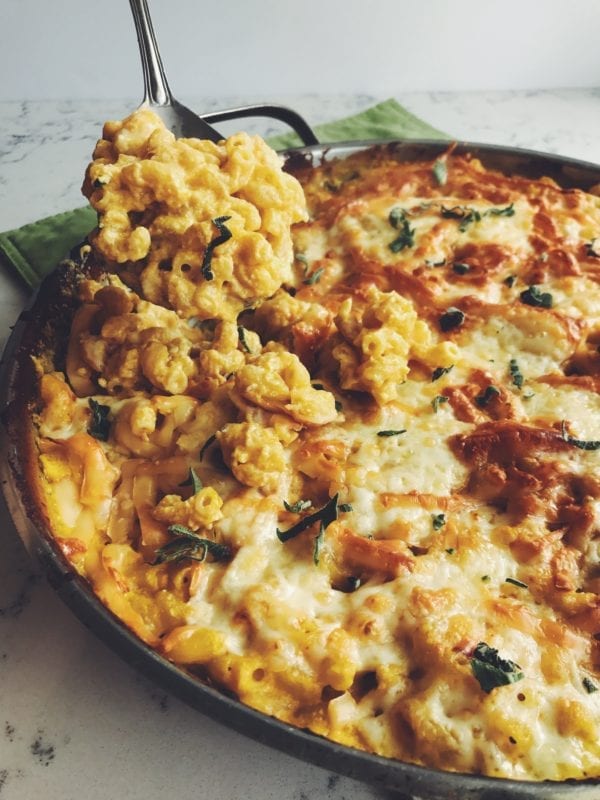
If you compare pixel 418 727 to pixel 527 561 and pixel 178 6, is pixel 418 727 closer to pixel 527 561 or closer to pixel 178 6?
pixel 527 561

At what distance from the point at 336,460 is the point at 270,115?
158 cm

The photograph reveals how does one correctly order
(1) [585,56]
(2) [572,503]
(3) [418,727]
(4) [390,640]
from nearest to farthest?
(3) [418,727] < (4) [390,640] < (2) [572,503] < (1) [585,56]

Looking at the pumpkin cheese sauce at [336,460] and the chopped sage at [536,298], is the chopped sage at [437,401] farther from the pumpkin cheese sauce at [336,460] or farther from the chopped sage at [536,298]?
the chopped sage at [536,298]

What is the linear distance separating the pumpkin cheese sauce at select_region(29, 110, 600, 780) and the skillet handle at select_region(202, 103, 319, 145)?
0.65m

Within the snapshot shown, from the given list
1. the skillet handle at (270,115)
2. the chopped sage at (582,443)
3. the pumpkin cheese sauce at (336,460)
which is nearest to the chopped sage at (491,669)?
the pumpkin cheese sauce at (336,460)

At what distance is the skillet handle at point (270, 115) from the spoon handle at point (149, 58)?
165 millimetres

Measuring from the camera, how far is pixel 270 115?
Result: 2852 millimetres

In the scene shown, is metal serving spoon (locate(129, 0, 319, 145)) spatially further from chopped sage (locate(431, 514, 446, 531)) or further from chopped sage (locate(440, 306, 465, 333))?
chopped sage (locate(431, 514, 446, 531))

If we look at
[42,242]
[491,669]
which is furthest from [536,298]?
[42,242]

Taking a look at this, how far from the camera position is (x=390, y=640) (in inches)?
59.7

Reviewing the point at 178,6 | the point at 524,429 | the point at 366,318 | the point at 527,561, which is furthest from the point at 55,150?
the point at 527,561

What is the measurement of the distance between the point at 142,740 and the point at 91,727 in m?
0.12

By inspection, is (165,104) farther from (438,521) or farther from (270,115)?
(438,521)

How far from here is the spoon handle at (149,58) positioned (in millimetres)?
2426
